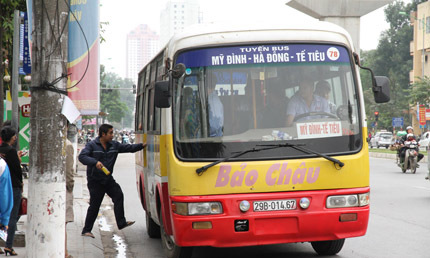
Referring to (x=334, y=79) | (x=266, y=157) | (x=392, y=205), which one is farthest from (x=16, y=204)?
(x=392, y=205)

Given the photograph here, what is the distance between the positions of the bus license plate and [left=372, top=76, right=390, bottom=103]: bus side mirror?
166 centimetres

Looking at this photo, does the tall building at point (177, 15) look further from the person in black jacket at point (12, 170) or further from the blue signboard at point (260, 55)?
the blue signboard at point (260, 55)

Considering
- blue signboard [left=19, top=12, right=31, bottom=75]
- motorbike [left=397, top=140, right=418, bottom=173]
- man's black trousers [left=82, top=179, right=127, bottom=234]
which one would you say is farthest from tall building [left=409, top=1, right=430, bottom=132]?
man's black trousers [left=82, top=179, right=127, bottom=234]

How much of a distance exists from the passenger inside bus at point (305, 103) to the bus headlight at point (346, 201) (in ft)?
2.93

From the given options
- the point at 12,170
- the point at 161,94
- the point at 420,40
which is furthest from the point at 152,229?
the point at 420,40

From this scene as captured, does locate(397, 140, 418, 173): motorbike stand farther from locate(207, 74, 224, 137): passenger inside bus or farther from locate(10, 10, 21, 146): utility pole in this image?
locate(207, 74, 224, 137): passenger inside bus

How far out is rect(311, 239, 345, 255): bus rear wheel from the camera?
8547 mm

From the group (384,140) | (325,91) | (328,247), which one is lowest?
(384,140)

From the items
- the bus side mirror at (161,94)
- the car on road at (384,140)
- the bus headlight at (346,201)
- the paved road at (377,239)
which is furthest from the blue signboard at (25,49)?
the car on road at (384,140)

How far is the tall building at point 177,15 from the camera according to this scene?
188 m

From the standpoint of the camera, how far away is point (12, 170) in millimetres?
8352

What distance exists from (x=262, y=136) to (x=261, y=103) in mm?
354

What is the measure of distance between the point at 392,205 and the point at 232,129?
26.2 ft

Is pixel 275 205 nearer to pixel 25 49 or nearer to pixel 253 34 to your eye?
pixel 253 34
